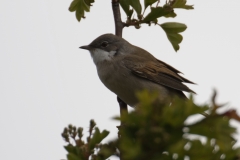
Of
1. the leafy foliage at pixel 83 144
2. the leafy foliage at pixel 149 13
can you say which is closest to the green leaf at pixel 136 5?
the leafy foliage at pixel 149 13

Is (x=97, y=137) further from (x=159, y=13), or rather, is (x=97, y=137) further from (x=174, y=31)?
(x=174, y=31)

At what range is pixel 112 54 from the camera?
6820 millimetres

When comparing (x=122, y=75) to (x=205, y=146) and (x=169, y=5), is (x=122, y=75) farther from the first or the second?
(x=205, y=146)

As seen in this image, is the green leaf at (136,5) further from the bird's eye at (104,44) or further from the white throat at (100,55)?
the bird's eye at (104,44)

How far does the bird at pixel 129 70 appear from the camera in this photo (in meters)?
6.33

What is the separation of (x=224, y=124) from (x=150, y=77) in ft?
16.3

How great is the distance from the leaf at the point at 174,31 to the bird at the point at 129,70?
62.6 inches

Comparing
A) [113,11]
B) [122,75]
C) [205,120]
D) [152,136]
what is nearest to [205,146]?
[205,120]

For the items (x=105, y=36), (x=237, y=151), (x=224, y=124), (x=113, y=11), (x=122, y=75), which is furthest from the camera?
(x=105, y=36)

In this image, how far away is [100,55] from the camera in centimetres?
672

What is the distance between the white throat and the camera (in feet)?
21.8

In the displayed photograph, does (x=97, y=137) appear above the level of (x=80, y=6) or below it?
below

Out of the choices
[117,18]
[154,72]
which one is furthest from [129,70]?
[117,18]

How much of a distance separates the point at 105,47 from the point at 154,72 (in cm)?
83
